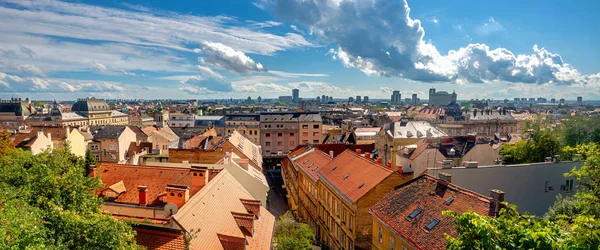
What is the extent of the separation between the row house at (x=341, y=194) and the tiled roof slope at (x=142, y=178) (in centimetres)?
1263

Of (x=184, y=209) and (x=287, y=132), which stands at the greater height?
(x=184, y=209)

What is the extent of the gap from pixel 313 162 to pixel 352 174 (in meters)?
12.8

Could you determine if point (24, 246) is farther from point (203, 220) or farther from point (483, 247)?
point (483, 247)

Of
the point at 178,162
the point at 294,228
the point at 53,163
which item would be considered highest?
the point at 53,163

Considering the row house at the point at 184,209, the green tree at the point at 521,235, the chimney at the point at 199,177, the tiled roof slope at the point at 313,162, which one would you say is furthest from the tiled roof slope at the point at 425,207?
the tiled roof slope at the point at 313,162

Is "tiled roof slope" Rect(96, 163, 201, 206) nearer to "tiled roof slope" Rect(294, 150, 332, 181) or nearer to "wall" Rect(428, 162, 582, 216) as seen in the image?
"tiled roof slope" Rect(294, 150, 332, 181)

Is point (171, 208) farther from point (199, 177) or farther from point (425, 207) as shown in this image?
point (425, 207)

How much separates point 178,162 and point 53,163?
16450 mm

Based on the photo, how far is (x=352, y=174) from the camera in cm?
3319

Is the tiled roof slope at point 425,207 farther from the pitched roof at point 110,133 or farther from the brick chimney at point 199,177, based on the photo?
the pitched roof at point 110,133

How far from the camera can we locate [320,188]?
38.2 metres

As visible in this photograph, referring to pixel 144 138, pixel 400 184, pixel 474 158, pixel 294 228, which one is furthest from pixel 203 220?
pixel 144 138

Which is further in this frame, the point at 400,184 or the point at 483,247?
the point at 400,184

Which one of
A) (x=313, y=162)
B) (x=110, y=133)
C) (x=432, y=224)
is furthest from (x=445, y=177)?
(x=110, y=133)
